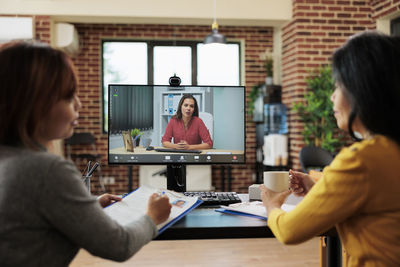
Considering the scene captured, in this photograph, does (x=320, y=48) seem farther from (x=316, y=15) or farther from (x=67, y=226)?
(x=67, y=226)

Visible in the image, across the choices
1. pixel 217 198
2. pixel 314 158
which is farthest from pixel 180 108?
pixel 314 158

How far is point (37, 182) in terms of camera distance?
31.9 inches

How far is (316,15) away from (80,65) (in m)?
3.46

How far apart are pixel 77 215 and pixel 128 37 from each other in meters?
5.50

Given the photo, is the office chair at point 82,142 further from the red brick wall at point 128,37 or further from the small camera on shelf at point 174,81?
the small camera on shelf at point 174,81

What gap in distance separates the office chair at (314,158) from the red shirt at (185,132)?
9.04ft

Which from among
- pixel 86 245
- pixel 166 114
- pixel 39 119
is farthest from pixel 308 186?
pixel 39 119

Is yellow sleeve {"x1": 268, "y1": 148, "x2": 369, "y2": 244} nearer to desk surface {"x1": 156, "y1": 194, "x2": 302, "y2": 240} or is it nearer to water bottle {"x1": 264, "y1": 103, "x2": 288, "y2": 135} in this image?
desk surface {"x1": 156, "y1": 194, "x2": 302, "y2": 240}

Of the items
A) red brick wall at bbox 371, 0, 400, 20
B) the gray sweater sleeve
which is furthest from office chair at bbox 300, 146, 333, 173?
the gray sweater sleeve

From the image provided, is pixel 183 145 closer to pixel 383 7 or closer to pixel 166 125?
pixel 166 125

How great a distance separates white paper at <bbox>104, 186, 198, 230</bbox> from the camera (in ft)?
3.82

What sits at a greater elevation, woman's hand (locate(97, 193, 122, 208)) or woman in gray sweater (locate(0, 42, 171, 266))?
woman in gray sweater (locate(0, 42, 171, 266))

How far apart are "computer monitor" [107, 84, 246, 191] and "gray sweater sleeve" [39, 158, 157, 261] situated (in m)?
0.88

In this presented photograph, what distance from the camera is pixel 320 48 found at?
494 centimetres
